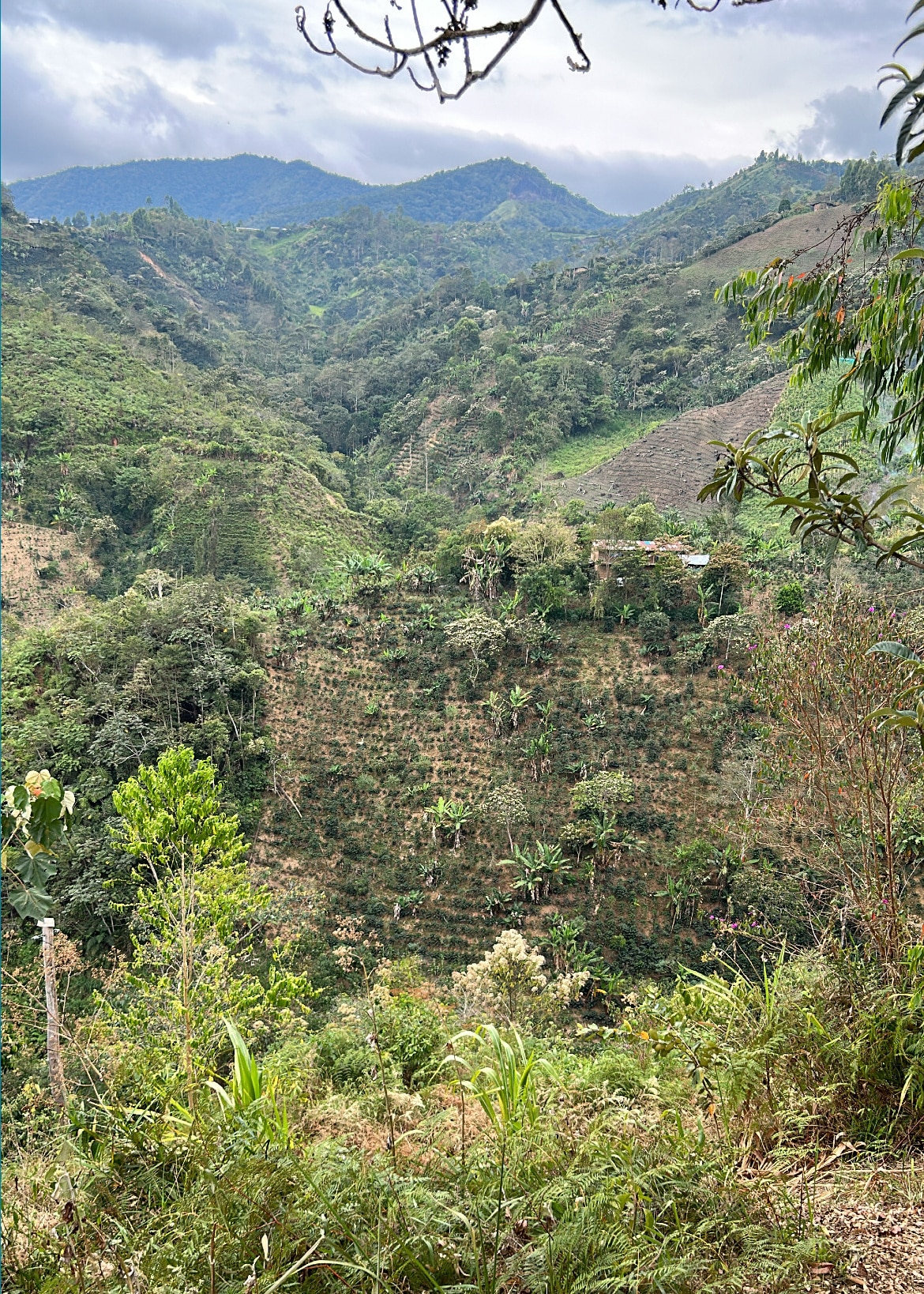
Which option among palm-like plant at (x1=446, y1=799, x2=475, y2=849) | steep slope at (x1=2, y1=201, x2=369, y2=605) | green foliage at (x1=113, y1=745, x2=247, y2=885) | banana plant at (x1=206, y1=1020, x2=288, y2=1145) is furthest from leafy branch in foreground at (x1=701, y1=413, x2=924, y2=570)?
steep slope at (x1=2, y1=201, x2=369, y2=605)

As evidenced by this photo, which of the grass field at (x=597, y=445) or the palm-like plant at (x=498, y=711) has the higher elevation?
the grass field at (x=597, y=445)

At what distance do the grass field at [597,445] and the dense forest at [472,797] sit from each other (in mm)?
227

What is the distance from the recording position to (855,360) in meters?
2.28

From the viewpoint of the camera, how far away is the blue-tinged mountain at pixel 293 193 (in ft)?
407

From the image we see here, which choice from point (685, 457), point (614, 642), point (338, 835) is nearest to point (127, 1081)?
point (338, 835)

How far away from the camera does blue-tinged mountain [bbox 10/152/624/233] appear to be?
124 m

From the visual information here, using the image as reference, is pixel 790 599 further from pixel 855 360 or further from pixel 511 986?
pixel 855 360

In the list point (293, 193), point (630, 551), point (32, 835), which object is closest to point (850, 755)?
point (32, 835)

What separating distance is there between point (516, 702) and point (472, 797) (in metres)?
2.19

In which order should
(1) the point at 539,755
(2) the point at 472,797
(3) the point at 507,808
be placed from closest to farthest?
1. (3) the point at 507,808
2. (2) the point at 472,797
3. (1) the point at 539,755

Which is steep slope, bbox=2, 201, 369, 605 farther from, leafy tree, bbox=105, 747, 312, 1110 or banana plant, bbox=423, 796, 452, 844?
leafy tree, bbox=105, 747, 312, 1110

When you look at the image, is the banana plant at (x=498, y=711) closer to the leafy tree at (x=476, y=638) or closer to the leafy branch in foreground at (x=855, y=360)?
the leafy tree at (x=476, y=638)

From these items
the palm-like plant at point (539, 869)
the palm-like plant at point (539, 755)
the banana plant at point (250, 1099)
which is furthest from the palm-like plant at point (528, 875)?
the banana plant at point (250, 1099)

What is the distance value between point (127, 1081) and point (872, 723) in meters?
2.84
